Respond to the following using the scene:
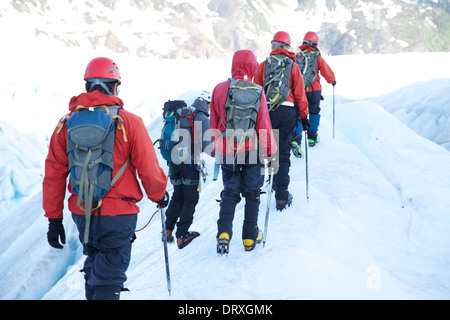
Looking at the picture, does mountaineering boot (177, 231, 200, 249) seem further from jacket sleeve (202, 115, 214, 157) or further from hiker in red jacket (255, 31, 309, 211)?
hiker in red jacket (255, 31, 309, 211)

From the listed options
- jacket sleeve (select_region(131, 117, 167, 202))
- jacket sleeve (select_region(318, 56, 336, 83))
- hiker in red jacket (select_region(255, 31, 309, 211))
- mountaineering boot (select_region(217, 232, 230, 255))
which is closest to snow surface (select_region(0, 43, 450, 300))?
mountaineering boot (select_region(217, 232, 230, 255))

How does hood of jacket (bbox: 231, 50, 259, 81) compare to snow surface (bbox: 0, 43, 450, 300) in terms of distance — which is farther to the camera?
hood of jacket (bbox: 231, 50, 259, 81)

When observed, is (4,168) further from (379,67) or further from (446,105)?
(446,105)

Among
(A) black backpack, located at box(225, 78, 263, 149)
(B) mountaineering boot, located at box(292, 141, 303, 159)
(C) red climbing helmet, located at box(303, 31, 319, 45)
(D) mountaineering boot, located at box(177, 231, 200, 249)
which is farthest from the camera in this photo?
(B) mountaineering boot, located at box(292, 141, 303, 159)

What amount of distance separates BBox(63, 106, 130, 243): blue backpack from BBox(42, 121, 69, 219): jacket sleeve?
12 centimetres

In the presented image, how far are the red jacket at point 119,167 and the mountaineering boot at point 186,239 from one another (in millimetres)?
2503

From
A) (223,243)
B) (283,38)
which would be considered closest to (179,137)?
(223,243)

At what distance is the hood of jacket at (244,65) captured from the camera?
4.32 meters

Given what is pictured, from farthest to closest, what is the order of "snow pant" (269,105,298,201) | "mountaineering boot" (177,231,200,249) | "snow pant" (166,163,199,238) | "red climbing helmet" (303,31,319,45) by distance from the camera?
"red climbing helmet" (303,31,319,45)
"mountaineering boot" (177,231,200,249)
"snow pant" (166,163,199,238)
"snow pant" (269,105,298,201)

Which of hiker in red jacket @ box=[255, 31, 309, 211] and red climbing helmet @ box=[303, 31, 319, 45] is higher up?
red climbing helmet @ box=[303, 31, 319, 45]

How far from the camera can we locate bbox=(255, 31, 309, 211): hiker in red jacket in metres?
5.06

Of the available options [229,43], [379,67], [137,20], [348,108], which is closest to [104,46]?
[137,20]

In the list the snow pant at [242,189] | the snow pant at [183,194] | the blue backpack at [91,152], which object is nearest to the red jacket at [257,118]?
the snow pant at [242,189]

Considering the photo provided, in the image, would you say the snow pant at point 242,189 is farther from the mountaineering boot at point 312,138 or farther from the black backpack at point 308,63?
the mountaineering boot at point 312,138
